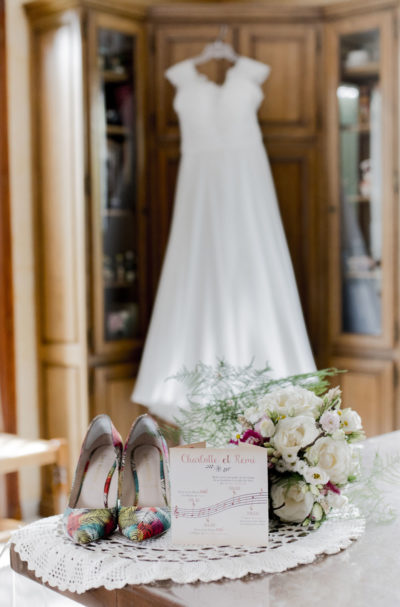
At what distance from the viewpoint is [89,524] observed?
3.89 ft

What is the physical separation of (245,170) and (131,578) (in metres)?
2.59

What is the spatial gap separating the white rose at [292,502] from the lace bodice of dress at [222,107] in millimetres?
2446

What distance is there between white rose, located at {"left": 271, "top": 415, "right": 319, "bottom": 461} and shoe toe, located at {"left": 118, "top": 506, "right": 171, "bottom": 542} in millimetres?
222

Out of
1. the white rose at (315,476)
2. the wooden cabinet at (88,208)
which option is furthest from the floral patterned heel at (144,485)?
the wooden cabinet at (88,208)

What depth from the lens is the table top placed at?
38.5 inches

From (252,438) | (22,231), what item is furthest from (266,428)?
(22,231)

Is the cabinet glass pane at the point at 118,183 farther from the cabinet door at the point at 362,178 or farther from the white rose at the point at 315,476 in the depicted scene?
the white rose at the point at 315,476

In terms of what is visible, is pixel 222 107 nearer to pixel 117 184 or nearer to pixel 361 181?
pixel 117 184

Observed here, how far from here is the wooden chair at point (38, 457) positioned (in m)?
3.01

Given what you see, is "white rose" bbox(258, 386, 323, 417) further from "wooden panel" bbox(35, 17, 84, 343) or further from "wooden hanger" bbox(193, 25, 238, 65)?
"wooden hanger" bbox(193, 25, 238, 65)

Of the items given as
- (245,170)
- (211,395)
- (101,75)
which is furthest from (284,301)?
(211,395)

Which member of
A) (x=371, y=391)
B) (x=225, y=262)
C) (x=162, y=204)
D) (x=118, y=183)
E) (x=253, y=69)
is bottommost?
(x=371, y=391)

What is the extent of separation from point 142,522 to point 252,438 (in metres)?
0.22

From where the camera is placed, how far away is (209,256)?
344cm
